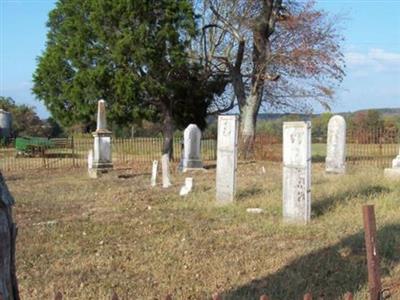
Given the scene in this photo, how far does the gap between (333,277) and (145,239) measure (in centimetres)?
305

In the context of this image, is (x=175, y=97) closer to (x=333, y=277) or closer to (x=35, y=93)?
(x=35, y=93)

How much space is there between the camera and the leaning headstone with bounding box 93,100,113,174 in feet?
67.8

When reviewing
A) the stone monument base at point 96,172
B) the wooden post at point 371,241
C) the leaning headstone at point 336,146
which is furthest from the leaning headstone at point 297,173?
the stone monument base at point 96,172

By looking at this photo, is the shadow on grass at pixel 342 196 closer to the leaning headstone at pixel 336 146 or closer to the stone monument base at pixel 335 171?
the stone monument base at pixel 335 171

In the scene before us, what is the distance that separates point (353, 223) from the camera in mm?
8711

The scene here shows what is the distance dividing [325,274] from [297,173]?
3.52 m

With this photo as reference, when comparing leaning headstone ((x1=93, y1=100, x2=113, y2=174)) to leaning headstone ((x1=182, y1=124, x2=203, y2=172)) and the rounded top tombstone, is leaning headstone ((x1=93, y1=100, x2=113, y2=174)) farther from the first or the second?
the rounded top tombstone

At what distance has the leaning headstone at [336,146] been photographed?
18219mm

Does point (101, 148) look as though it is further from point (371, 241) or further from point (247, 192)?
point (371, 241)

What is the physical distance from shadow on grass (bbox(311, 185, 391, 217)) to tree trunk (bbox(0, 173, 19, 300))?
22.4 ft

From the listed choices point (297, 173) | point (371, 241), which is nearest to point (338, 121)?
point (297, 173)

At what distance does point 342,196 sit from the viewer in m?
10.7

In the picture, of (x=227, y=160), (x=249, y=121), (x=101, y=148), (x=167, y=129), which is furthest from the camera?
(x=167, y=129)

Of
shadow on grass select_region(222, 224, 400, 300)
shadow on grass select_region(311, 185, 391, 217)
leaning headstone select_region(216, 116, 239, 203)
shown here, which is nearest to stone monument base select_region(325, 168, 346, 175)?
shadow on grass select_region(311, 185, 391, 217)
